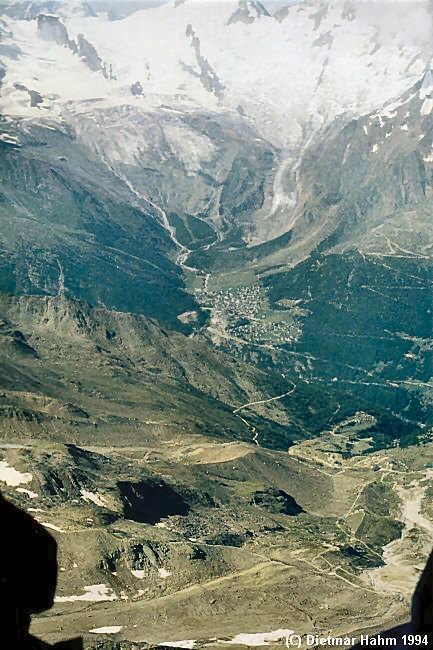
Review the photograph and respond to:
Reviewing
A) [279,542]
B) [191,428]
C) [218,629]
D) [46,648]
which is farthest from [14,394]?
[46,648]

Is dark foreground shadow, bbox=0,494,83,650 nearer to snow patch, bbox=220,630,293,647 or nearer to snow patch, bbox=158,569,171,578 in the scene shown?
snow patch, bbox=220,630,293,647

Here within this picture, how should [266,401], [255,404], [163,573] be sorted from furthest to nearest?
A: [266,401] → [255,404] → [163,573]

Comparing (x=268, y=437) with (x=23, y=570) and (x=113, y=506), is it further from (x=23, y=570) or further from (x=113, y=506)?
(x=23, y=570)

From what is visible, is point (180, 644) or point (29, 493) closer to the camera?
point (180, 644)

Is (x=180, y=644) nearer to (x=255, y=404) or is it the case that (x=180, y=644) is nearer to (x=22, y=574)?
(x=22, y=574)

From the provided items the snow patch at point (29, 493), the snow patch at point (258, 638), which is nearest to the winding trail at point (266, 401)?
the snow patch at point (29, 493)

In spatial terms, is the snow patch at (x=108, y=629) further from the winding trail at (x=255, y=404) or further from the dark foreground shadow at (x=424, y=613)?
the winding trail at (x=255, y=404)

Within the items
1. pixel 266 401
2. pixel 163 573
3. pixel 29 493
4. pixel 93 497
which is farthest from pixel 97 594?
pixel 266 401

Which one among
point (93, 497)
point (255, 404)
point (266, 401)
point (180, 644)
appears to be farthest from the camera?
point (266, 401)

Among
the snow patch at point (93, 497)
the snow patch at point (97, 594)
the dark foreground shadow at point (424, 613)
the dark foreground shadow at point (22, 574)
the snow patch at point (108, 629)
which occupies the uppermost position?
the dark foreground shadow at point (22, 574)
